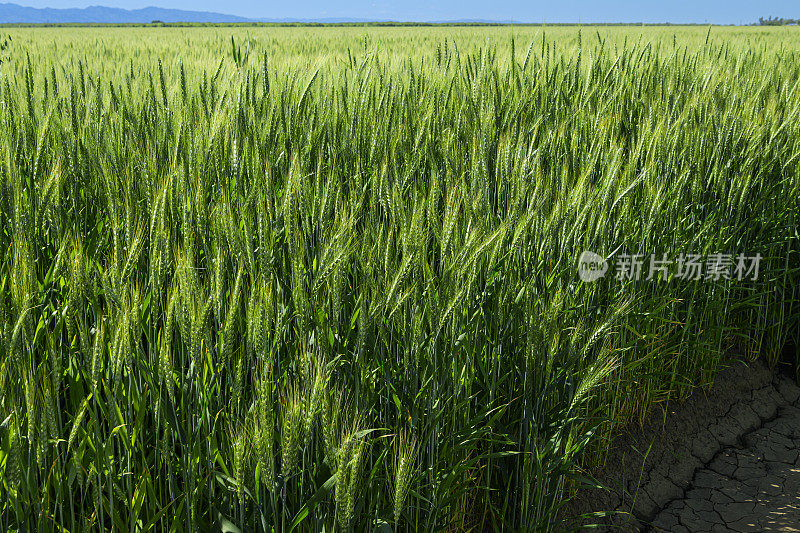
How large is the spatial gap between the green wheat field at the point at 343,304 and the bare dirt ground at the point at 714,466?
85mm

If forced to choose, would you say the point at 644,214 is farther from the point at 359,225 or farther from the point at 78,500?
the point at 78,500

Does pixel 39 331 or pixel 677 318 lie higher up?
pixel 39 331

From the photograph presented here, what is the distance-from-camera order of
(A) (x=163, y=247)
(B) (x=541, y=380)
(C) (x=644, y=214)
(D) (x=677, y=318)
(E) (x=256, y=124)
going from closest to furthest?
1. (A) (x=163, y=247)
2. (B) (x=541, y=380)
3. (C) (x=644, y=214)
4. (E) (x=256, y=124)
5. (D) (x=677, y=318)

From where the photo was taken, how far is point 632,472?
2.01m

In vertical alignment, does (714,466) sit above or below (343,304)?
below

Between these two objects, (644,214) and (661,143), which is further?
(661,143)

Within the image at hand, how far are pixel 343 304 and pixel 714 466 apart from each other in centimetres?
151

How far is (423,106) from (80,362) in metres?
1.58

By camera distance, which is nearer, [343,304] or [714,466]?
[343,304]

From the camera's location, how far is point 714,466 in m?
2.13

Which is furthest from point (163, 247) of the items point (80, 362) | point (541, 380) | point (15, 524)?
point (541, 380)

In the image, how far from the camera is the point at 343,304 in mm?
1277

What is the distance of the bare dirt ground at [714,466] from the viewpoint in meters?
1.86

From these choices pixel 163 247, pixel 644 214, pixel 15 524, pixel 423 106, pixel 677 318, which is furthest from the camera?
pixel 423 106
